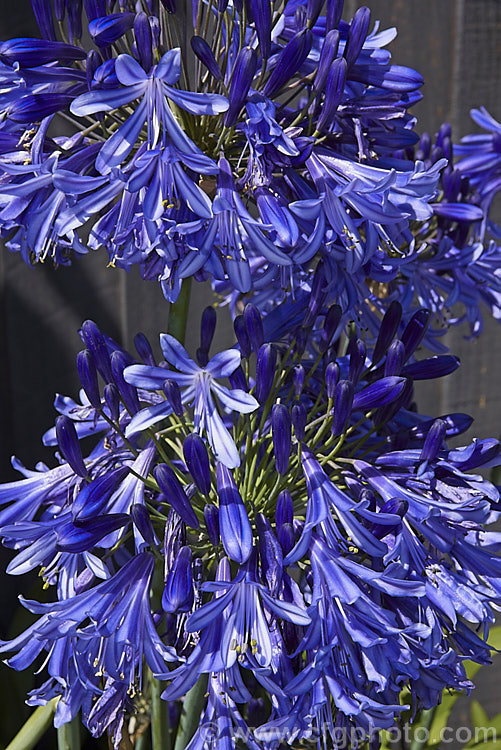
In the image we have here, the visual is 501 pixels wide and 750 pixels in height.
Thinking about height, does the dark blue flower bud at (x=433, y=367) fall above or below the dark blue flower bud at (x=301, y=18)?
below

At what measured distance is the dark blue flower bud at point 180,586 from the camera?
2.17 feet

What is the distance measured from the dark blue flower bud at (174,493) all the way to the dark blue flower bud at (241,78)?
33cm

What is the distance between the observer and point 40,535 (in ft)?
2.42

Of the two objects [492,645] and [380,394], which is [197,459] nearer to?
[380,394]

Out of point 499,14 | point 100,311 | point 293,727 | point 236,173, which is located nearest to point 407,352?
point 236,173

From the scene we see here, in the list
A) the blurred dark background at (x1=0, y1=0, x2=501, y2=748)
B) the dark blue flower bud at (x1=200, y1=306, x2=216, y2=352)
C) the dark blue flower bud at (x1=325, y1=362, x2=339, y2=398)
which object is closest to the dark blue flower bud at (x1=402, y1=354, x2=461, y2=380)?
the dark blue flower bud at (x1=325, y1=362, x2=339, y2=398)

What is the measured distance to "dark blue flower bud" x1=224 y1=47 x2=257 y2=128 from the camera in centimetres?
65

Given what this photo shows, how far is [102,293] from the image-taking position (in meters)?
1.41

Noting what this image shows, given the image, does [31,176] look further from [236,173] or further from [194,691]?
[194,691]

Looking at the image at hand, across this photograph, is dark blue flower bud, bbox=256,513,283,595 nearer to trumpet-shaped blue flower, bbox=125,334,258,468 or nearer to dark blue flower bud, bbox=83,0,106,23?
trumpet-shaped blue flower, bbox=125,334,258,468

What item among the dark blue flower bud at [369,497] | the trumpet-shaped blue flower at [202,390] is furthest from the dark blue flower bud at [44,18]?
the dark blue flower bud at [369,497]

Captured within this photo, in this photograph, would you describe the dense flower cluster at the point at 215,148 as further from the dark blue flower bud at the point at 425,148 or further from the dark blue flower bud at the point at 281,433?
the dark blue flower bud at the point at 425,148

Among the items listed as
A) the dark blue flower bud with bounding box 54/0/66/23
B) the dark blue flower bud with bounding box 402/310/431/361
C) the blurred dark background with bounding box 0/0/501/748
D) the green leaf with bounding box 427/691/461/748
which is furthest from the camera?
the blurred dark background with bounding box 0/0/501/748

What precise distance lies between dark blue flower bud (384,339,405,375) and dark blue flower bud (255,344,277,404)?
0.41 ft
